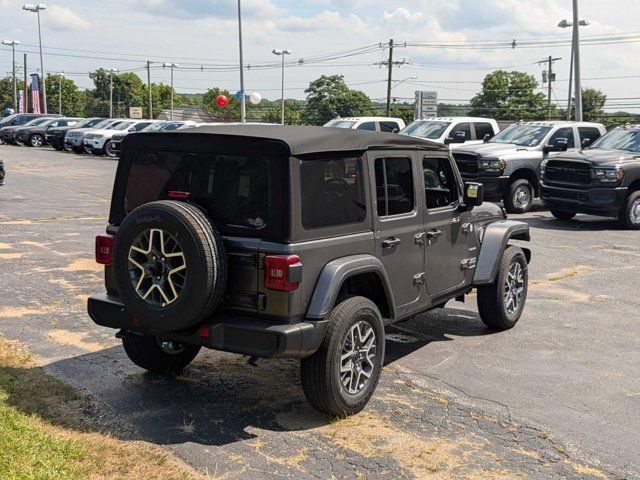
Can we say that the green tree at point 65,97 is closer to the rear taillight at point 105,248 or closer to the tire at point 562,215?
the tire at point 562,215

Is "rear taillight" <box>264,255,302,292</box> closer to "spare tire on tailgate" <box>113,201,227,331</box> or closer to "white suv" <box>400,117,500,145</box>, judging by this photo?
"spare tire on tailgate" <box>113,201,227,331</box>

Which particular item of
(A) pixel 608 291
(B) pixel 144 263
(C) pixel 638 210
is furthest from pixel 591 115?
(B) pixel 144 263

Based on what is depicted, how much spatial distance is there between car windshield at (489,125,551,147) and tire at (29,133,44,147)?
30299 mm

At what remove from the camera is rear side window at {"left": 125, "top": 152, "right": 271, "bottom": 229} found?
15.5ft

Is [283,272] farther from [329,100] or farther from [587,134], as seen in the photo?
[329,100]

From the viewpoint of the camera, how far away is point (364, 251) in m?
5.22

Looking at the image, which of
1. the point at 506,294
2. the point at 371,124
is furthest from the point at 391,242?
the point at 371,124

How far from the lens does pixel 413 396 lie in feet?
18.2

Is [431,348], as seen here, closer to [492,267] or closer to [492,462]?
[492,267]

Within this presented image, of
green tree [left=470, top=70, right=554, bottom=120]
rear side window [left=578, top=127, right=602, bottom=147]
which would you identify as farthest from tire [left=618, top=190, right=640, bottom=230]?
green tree [left=470, top=70, right=554, bottom=120]

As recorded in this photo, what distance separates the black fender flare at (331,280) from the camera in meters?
4.72

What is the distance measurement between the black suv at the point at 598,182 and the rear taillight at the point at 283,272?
11.4m

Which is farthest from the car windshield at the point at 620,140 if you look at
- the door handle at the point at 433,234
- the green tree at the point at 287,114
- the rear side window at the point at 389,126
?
the green tree at the point at 287,114

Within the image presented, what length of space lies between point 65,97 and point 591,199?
12971 cm
